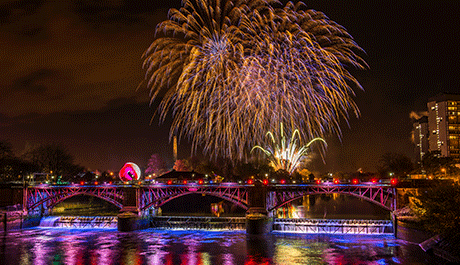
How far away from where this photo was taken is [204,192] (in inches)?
2913

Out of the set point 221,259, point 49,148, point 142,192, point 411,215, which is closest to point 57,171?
point 49,148

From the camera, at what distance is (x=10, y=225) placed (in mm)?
75375

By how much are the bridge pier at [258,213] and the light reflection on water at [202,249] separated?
188 centimetres

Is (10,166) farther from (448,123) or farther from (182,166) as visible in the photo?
(448,123)

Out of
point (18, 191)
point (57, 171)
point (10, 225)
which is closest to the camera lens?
point (10, 225)

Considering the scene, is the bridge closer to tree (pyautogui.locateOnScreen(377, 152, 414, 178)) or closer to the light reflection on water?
the light reflection on water

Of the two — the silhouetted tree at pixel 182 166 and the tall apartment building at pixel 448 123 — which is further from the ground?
the tall apartment building at pixel 448 123

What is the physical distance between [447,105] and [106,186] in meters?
134

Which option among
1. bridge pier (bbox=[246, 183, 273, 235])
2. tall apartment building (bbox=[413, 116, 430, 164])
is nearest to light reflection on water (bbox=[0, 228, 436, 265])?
bridge pier (bbox=[246, 183, 273, 235])

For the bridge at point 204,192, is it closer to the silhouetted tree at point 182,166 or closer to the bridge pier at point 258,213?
the bridge pier at point 258,213

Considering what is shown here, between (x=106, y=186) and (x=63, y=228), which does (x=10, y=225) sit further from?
(x=106, y=186)

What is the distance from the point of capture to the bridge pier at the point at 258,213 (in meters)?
65.4

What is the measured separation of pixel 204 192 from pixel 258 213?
11203 millimetres

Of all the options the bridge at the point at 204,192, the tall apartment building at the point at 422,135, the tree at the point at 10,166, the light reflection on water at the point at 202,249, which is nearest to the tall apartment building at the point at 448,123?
the tall apartment building at the point at 422,135
